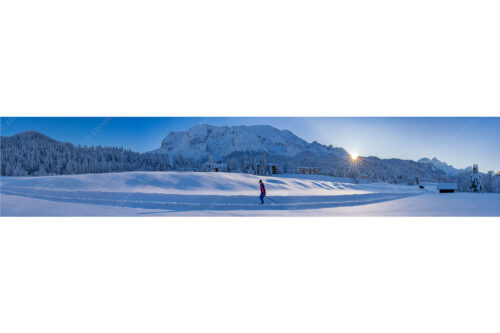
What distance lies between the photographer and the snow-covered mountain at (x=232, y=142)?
11070 millimetres

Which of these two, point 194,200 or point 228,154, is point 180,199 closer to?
point 194,200

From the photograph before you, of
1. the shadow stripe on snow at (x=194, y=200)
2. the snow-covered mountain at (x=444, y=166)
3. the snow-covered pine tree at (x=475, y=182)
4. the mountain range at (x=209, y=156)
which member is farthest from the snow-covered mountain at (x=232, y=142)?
the snow-covered pine tree at (x=475, y=182)

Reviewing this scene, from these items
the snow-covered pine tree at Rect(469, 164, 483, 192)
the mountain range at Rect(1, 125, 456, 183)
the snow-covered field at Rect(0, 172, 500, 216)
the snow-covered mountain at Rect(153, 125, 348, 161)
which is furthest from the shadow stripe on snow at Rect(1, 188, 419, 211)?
the snow-covered pine tree at Rect(469, 164, 483, 192)

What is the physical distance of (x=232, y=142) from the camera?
13.4 metres

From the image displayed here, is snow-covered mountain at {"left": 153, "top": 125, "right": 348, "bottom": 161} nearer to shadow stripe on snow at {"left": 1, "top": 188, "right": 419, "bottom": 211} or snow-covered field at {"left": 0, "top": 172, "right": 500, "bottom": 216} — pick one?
snow-covered field at {"left": 0, "top": 172, "right": 500, "bottom": 216}

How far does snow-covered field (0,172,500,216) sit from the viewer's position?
852 cm

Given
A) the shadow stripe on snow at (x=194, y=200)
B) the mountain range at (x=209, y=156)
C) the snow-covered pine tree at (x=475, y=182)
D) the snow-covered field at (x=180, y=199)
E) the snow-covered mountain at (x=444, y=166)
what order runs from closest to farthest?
1. the snow-covered field at (x=180, y=199)
2. the shadow stripe on snow at (x=194, y=200)
3. the mountain range at (x=209, y=156)
4. the snow-covered mountain at (x=444, y=166)
5. the snow-covered pine tree at (x=475, y=182)

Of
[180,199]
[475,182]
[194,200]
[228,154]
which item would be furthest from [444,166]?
[180,199]

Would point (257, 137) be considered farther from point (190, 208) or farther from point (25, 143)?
point (25, 143)

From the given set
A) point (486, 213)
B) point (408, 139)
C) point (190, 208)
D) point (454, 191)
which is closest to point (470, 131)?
point (408, 139)

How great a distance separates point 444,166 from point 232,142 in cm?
968

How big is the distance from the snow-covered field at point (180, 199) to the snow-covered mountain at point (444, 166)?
1.37 metres

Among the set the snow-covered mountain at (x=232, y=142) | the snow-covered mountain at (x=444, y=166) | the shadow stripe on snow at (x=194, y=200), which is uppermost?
the snow-covered mountain at (x=232, y=142)

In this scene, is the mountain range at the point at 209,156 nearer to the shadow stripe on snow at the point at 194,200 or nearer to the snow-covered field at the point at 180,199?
the snow-covered field at the point at 180,199
